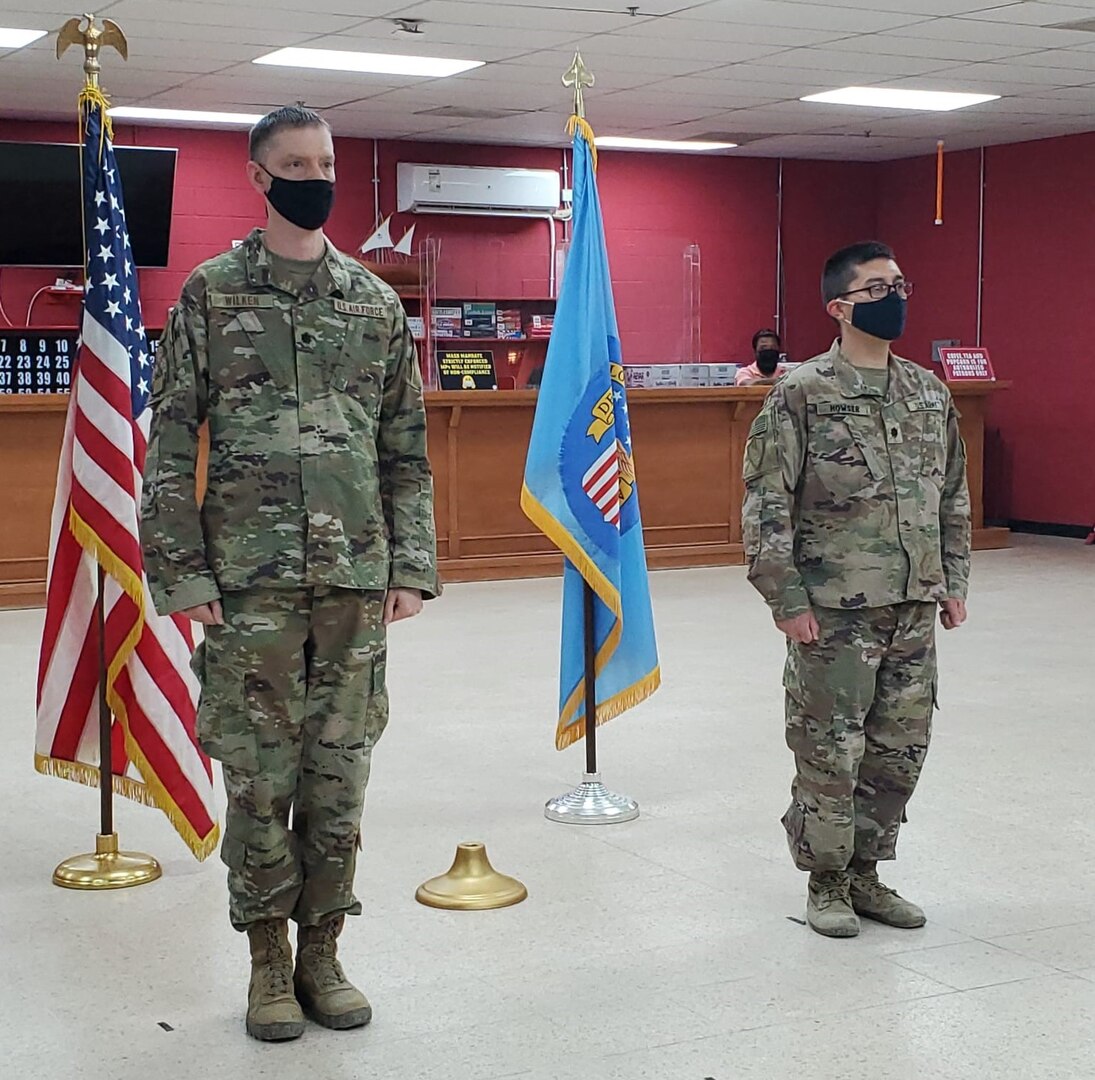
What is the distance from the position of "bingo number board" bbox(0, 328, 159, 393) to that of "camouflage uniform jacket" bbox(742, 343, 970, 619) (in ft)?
24.2

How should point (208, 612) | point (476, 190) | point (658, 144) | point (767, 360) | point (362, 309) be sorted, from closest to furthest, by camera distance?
1. point (208, 612)
2. point (362, 309)
3. point (767, 360)
4. point (476, 190)
5. point (658, 144)

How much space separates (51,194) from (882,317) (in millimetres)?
8914

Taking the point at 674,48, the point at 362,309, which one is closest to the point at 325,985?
the point at 362,309

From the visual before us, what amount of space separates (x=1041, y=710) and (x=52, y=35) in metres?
6.07

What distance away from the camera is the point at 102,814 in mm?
4344

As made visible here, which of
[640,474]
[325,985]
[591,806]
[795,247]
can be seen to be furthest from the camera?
[795,247]

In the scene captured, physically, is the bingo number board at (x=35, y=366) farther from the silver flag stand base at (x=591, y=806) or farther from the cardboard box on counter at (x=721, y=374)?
the silver flag stand base at (x=591, y=806)

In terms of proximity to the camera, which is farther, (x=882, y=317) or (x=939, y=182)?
(x=939, y=182)

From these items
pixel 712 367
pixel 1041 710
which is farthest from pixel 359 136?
pixel 1041 710

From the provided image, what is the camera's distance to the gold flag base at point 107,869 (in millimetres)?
4234

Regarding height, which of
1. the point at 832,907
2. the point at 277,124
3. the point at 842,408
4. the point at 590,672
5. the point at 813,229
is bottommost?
the point at 832,907

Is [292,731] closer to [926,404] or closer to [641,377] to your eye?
[926,404]

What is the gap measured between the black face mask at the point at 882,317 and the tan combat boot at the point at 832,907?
121 cm

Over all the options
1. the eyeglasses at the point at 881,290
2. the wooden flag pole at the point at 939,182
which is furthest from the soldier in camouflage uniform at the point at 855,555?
the wooden flag pole at the point at 939,182
